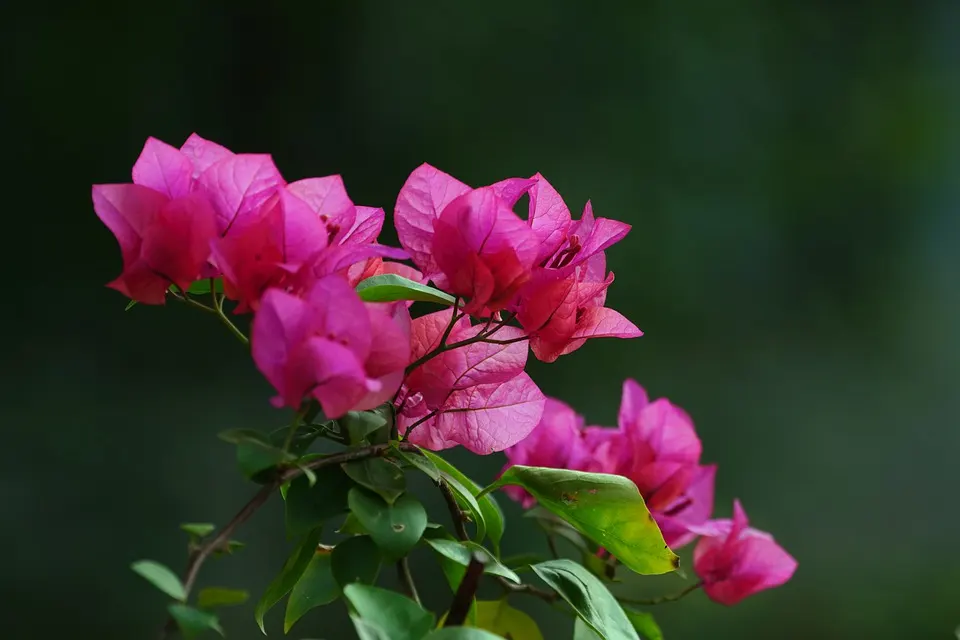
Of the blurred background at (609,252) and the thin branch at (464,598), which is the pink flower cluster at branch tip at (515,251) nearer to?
the thin branch at (464,598)

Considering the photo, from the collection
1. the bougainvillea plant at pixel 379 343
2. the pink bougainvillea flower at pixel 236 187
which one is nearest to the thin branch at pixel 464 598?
the bougainvillea plant at pixel 379 343

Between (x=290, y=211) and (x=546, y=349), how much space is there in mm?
156

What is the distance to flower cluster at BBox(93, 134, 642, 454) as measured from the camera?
0.35 m

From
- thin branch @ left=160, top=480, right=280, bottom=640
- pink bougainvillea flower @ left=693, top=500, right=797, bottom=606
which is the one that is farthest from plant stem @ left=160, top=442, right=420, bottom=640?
pink bougainvillea flower @ left=693, top=500, right=797, bottom=606

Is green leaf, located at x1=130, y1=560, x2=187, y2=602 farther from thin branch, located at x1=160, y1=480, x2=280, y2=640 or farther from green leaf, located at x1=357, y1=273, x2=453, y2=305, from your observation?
green leaf, located at x1=357, y1=273, x2=453, y2=305

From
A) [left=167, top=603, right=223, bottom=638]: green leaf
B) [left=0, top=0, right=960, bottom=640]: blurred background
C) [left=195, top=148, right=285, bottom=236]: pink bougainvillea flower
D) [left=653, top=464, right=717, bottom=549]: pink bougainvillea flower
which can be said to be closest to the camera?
[left=167, top=603, right=223, bottom=638]: green leaf

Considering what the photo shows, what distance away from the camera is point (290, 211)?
0.38 metres

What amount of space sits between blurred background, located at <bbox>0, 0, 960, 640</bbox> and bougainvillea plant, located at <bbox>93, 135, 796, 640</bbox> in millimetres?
1276

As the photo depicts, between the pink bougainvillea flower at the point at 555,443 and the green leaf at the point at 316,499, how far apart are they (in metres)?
0.25

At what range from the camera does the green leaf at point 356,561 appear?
41 cm

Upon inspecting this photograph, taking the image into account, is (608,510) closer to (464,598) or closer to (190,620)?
(464,598)

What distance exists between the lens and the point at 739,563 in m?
0.68

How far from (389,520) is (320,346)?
0.10 meters

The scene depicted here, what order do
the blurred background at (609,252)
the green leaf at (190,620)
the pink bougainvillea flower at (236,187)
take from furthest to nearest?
the blurred background at (609,252) → the pink bougainvillea flower at (236,187) → the green leaf at (190,620)
